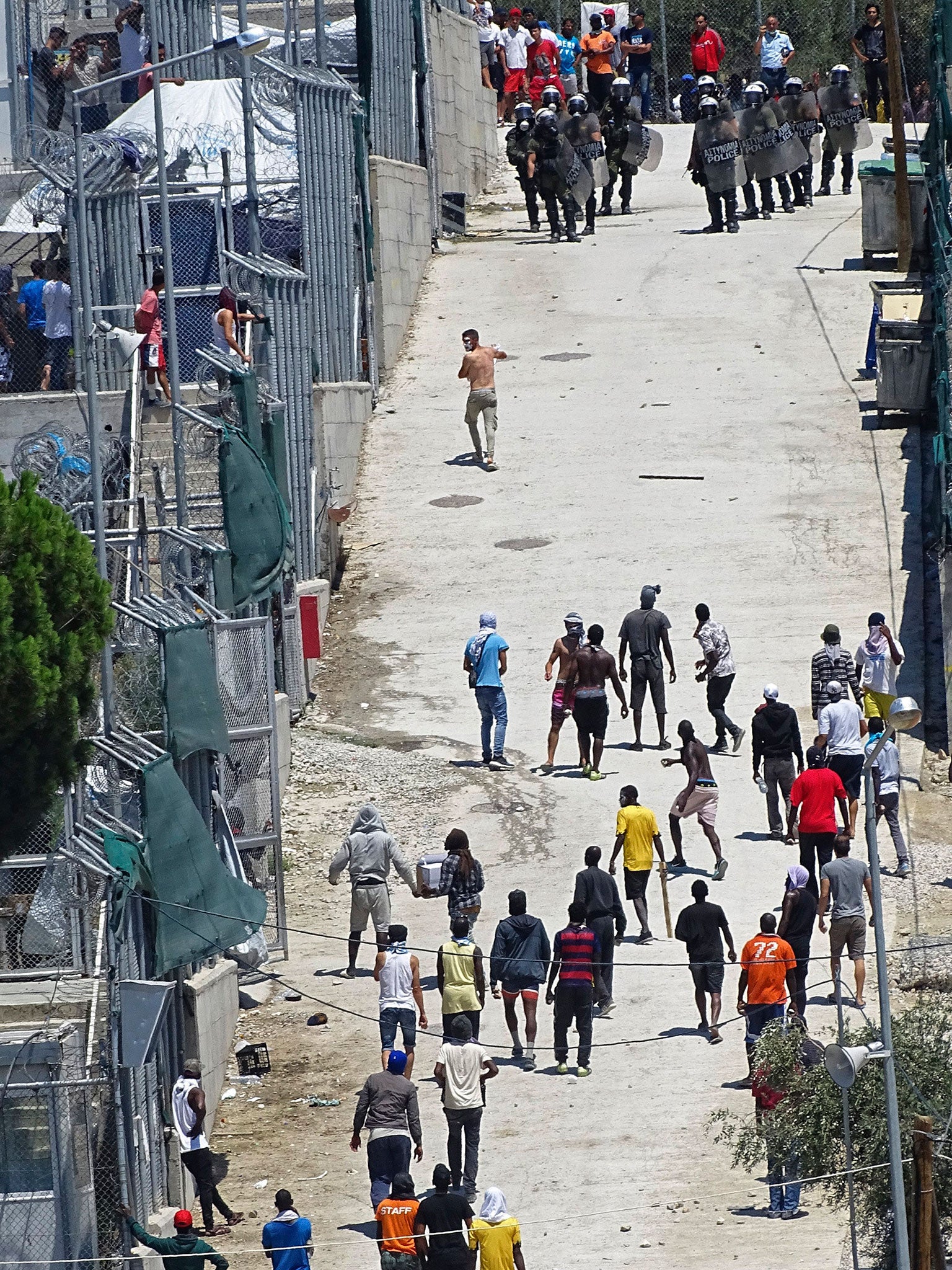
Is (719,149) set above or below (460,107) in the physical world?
below

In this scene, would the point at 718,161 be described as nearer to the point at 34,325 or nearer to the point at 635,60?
the point at 635,60

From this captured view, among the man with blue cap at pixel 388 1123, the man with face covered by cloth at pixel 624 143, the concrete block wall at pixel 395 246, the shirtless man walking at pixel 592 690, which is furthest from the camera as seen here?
the man with face covered by cloth at pixel 624 143

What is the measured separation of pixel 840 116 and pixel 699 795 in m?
20.9

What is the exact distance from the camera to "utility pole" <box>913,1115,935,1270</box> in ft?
37.4

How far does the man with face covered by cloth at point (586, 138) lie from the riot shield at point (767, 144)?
7.70 ft

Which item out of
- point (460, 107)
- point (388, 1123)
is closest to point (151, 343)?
point (388, 1123)

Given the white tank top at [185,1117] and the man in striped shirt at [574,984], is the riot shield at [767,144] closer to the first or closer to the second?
the man in striped shirt at [574,984]

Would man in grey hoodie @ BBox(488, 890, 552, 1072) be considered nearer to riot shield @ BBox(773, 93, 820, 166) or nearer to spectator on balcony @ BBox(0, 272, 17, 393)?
spectator on balcony @ BBox(0, 272, 17, 393)

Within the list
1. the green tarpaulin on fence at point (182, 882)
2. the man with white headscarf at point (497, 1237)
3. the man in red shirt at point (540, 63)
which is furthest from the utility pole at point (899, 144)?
the man with white headscarf at point (497, 1237)

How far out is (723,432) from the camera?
27797 mm

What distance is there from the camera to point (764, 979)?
1430cm

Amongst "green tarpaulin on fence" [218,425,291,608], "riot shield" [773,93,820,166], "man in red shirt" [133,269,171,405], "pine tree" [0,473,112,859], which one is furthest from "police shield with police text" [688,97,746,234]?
"pine tree" [0,473,112,859]

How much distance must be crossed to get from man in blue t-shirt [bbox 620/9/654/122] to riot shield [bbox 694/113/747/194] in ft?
19.8

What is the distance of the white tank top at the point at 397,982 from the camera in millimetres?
14984
